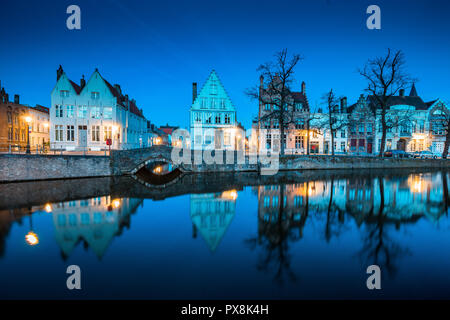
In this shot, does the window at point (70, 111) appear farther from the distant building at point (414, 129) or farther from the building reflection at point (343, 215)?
the distant building at point (414, 129)

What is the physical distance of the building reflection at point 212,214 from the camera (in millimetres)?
7781

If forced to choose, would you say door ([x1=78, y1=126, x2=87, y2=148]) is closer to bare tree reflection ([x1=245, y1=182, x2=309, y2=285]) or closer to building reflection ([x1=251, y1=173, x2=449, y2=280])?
building reflection ([x1=251, y1=173, x2=449, y2=280])

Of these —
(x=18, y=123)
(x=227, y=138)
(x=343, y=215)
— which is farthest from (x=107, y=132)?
(x=343, y=215)

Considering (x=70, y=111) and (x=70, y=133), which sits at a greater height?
(x=70, y=111)

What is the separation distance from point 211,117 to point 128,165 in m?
15.0

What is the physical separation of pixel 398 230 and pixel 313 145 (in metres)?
34.1

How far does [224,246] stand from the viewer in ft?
22.3

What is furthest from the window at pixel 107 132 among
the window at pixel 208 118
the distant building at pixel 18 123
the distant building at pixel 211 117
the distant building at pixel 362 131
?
the distant building at pixel 362 131

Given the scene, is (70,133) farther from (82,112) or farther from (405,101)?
(405,101)

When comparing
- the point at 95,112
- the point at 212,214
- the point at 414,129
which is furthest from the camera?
the point at 414,129

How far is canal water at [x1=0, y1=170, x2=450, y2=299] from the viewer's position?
4676mm

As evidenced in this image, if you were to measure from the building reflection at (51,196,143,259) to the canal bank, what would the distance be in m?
8.91

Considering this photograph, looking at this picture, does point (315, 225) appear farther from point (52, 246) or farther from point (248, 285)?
point (52, 246)

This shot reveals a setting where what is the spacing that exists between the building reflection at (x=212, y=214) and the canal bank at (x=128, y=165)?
10.8 m
